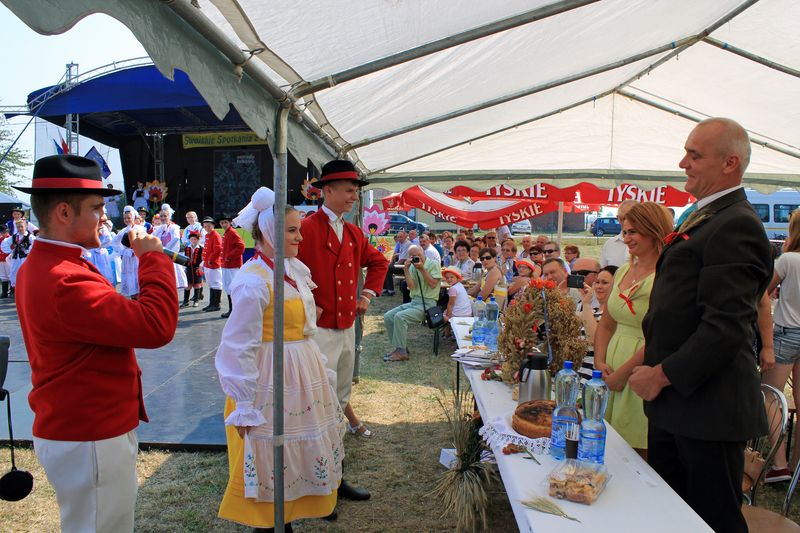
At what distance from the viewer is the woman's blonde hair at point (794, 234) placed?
12.2 ft

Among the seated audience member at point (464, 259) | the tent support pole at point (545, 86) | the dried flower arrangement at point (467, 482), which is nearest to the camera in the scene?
the dried flower arrangement at point (467, 482)

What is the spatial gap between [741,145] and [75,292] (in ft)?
7.47

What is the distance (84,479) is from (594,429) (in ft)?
5.72

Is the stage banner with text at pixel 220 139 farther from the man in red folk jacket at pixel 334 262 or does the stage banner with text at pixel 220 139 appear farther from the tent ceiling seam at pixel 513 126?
the man in red folk jacket at pixel 334 262

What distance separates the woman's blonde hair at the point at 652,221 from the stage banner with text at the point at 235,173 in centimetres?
1722

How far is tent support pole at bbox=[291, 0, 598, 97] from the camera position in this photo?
2.41 metres

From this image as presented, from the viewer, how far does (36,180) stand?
5.34ft

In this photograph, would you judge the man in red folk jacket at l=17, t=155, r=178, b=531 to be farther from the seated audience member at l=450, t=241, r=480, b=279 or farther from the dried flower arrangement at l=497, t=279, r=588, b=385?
the seated audience member at l=450, t=241, r=480, b=279

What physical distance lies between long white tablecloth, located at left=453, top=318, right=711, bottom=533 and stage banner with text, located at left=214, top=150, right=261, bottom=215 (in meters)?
17.8

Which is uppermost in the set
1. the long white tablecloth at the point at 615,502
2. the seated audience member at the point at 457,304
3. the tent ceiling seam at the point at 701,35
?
the tent ceiling seam at the point at 701,35

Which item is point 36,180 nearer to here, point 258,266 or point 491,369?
point 258,266

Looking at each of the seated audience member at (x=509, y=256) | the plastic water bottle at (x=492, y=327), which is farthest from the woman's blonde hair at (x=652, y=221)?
the seated audience member at (x=509, y=256)

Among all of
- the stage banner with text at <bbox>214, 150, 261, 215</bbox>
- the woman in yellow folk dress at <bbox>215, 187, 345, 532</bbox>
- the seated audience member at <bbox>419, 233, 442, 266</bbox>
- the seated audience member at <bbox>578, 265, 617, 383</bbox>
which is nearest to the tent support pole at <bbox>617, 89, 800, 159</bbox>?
the seated audience member at <bbox>578, 265, 617, 383</bbox>

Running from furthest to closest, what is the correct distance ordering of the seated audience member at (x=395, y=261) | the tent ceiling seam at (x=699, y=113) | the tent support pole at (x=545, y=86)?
the seated audience member at (x=395, y=261)
the tent ceiling seam at (x=699, y=113)
the tent support pole at (x=545, y=86)
